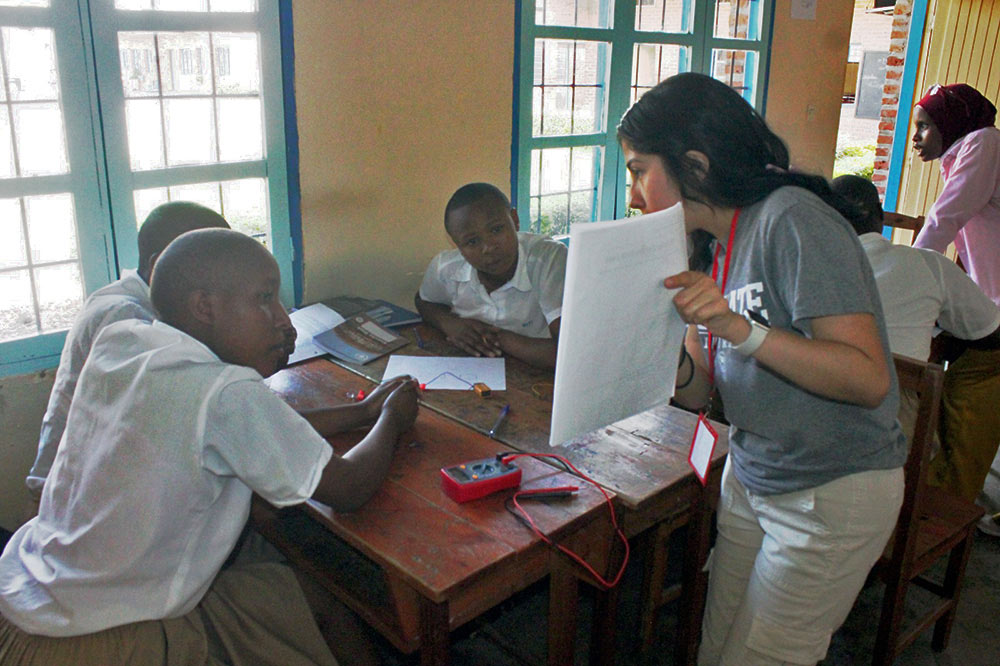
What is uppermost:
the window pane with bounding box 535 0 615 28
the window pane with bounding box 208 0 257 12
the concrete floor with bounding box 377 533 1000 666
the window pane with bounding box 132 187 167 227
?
the window pane with bounding box 535 0 615 28

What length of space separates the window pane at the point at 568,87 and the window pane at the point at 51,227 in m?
1.92

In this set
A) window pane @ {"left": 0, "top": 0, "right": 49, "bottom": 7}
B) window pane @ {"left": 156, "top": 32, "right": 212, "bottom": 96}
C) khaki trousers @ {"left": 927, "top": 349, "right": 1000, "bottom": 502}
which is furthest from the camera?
khaki trousers @ {"left": 927, "top": 349, "right": 1000, "bottom": 502}

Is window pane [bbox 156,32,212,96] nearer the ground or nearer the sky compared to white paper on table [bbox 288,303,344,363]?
nearer the sky

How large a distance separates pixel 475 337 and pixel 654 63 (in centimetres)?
223

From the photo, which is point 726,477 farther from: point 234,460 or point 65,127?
point 65,127

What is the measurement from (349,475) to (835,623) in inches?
33.9

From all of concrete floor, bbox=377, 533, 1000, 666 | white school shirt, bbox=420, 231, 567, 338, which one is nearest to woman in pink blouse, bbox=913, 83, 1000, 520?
concrete floor, bbox=377, 533, 1000, 666

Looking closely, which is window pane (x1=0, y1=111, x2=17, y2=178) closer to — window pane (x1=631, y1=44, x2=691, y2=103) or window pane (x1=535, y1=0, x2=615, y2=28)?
window pane (x1=535, y1=0, x2=615, y2=28)

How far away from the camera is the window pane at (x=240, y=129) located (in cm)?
254

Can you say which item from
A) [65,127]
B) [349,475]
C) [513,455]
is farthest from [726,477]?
[65,127]

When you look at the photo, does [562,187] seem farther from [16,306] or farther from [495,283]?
[16,306]

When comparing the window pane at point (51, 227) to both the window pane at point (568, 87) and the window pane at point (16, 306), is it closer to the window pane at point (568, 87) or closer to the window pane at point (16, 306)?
the window pane at point (16, 306)

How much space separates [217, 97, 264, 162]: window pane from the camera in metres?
2.54

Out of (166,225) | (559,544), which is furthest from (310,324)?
(559,544)
